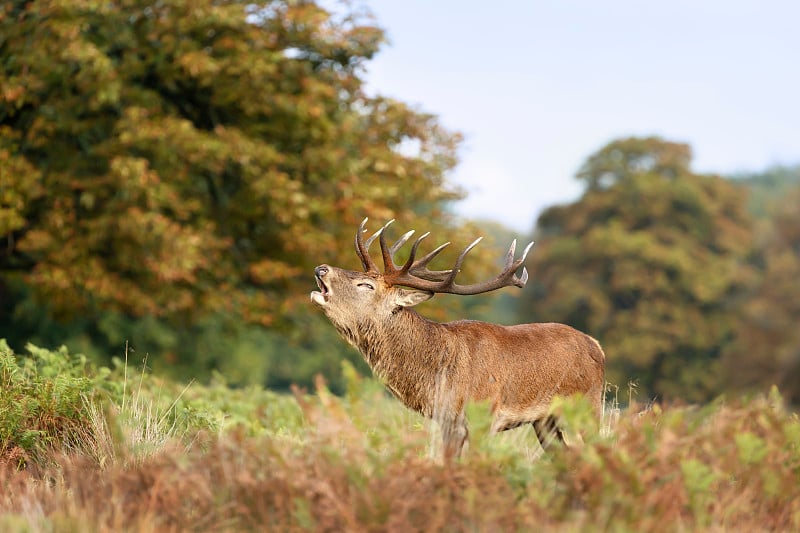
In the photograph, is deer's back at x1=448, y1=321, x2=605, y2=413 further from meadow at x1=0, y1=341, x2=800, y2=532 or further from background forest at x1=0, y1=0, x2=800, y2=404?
background forest at x1=0, y1=0, x2=800, y2=404

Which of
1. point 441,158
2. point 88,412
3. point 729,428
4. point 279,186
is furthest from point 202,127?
point 729,428

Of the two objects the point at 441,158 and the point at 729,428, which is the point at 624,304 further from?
the point at 729,428

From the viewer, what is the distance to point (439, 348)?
297 inches

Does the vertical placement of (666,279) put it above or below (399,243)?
below

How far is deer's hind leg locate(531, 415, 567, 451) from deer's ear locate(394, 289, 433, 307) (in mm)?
1281

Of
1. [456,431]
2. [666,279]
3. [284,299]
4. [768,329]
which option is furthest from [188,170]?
[768,329]

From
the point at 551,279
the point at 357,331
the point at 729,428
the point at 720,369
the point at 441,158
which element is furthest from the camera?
the point at 551,279

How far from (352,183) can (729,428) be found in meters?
11.4

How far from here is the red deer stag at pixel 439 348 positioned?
7.45 meters

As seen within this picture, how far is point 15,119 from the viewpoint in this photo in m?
16.3

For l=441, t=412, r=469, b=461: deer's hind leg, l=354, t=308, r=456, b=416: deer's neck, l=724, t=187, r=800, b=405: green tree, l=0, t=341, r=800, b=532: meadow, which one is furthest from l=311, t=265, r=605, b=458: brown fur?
l=724, t=187, r=800, b=405: green tree

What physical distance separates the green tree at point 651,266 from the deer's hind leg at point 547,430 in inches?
1025

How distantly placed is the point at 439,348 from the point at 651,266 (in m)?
29.1

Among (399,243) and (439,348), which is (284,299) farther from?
(439,348)
